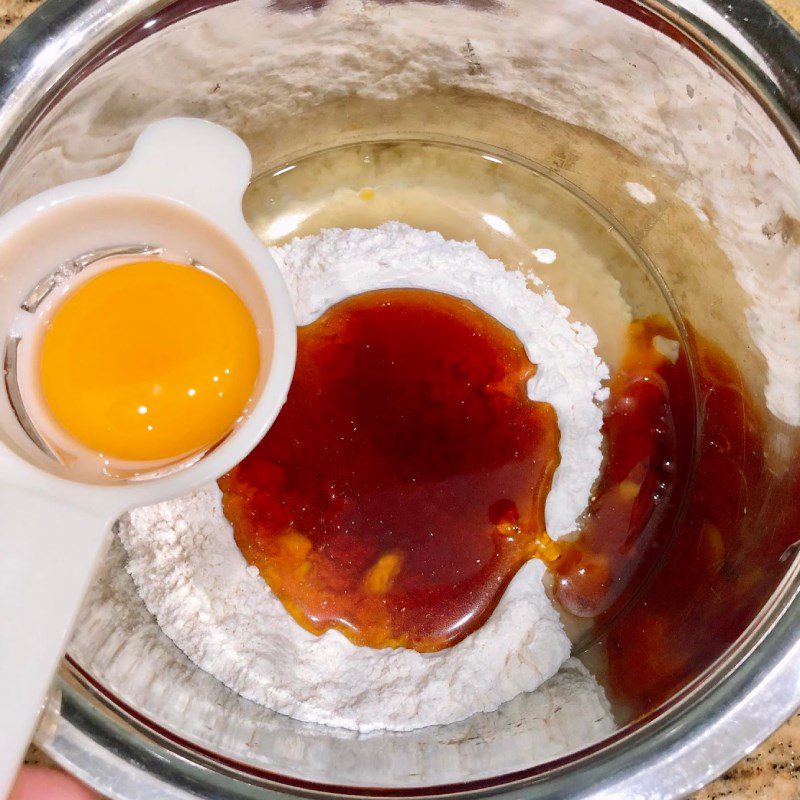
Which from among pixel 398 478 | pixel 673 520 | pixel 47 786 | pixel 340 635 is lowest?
pixel 47 786

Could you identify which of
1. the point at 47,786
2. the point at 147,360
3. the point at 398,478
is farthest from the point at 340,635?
the point at 147,360

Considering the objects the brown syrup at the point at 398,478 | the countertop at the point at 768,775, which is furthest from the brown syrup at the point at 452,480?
the countertop at the point at 768,775

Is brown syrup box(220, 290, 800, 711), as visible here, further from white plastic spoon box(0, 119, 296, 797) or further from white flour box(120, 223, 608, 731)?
white plastic spoon box(0, 119, 296, 797)

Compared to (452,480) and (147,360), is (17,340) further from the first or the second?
(452,480)

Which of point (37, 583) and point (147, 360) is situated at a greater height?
point (147, 360)

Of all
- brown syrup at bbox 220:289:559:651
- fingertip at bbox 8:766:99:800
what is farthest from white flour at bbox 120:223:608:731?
fingertip at bbox 8:766:99:800
